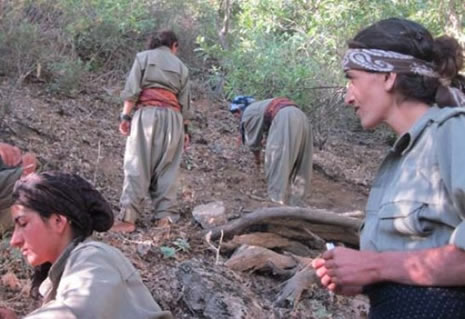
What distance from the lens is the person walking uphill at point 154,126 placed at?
628cm

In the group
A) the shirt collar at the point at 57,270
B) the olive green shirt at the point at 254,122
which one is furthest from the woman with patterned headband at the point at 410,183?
the olive green shirt at the point at 254,122

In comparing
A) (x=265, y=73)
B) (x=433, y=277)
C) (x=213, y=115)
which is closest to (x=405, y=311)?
(x=433, y=277)

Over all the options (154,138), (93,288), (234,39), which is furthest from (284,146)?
(93,288)

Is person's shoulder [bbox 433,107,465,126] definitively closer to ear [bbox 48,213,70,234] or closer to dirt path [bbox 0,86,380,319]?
ear [bbox 48,213,70,234]

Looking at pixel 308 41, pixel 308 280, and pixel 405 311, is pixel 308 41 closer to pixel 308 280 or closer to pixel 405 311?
pixel 308 280

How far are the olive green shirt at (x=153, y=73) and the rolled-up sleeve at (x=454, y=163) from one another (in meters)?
4.80

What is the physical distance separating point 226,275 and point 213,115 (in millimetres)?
6099

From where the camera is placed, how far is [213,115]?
11.1m

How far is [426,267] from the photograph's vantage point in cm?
157

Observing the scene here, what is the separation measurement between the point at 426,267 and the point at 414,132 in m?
0.32

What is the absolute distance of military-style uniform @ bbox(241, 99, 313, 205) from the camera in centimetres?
743

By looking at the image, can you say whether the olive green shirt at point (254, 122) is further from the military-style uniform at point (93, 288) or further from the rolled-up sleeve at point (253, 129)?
the military-style uniform at point (93, 288)

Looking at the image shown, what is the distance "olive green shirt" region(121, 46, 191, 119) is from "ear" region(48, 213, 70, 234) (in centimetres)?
405

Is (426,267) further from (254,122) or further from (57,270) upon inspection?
(254,122)
